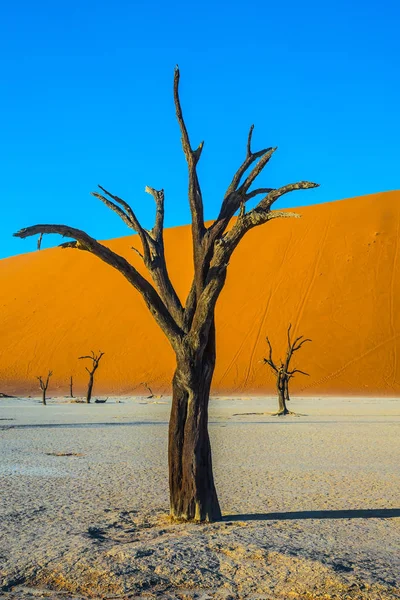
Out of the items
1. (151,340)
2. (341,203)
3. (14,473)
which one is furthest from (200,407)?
(341,203)

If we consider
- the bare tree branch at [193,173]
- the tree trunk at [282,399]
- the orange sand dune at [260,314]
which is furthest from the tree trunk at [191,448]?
the orange sand dune at [260,314]

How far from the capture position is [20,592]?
4.88 m

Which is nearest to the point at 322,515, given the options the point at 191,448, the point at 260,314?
the point at 191,448

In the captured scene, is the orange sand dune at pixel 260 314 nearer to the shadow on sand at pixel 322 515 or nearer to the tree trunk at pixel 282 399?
the tree trunk at pixel 282 399

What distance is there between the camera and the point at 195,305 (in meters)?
7.41

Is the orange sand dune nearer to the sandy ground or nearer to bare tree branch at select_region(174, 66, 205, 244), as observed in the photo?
the sandy ground

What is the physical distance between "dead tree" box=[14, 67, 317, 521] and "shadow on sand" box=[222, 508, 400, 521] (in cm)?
44

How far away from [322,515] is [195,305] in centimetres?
257

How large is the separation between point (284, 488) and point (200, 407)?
2.96 metres

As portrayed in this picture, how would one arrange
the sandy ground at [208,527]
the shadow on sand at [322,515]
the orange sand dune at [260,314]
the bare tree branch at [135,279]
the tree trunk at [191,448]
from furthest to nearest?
the orange sand dune at [260,314], the shadow on sand at [322,515], the bare tree branch at [135,279], the tree trunk at [191,448], the sandy ground at [208,527]

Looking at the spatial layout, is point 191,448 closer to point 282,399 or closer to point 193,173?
point 193,173

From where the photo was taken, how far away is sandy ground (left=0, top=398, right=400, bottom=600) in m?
5.08

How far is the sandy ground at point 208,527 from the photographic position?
16.7 feet

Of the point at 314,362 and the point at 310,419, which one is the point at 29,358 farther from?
the point at 310,419
